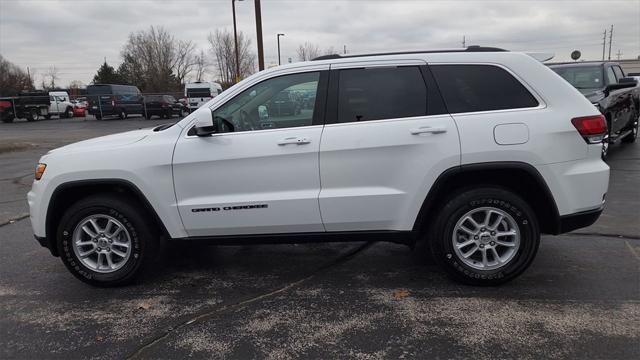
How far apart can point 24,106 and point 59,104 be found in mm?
3740

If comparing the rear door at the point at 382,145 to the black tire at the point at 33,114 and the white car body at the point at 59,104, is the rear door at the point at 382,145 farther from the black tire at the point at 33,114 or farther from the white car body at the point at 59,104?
the white car body at the point at 59,104

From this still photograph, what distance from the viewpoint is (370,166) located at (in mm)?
3908

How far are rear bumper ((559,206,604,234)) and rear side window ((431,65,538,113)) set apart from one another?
90 cm

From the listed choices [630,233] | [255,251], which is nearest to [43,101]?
[255,251]

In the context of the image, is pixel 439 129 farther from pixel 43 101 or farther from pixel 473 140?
pixel 43 101

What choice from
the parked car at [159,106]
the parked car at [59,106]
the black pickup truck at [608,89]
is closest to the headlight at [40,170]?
the black pickup truck at [608,89]

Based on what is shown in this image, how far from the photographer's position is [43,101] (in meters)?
34.1

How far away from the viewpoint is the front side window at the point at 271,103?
13.5 ft

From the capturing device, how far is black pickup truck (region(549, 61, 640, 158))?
9094 millimetres

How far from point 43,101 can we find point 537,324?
37.0 metres

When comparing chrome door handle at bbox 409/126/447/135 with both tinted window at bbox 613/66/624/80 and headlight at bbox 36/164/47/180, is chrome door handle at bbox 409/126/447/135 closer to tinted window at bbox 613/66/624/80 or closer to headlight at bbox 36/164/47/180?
headlight at bbox 36/164/47/180

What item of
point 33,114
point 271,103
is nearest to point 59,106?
point 33,114

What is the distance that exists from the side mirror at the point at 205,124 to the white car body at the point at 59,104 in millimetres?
36367

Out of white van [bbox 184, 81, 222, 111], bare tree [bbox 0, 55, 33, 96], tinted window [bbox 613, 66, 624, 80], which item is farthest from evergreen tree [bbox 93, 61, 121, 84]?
tinted window [bbox 613, 66, 624, 80]
